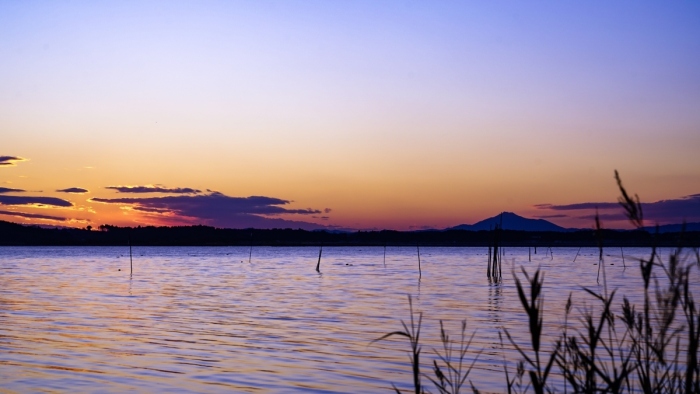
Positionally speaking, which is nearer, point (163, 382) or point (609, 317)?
point (609, 317)

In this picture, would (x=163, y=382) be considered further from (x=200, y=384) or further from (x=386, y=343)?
(x=386, y=343)

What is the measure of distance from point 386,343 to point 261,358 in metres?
3.03

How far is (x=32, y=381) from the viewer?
1270cm

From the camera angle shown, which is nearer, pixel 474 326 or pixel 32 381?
pixel 32 381

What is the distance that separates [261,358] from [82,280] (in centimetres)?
3453

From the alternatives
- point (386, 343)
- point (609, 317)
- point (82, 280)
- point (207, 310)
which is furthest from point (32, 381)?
point (82, 280)

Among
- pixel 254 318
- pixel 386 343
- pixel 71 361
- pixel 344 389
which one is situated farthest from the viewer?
pixel 254 318

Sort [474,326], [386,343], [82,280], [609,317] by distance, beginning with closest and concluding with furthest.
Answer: [609,317]
[386,343]
[474,326]
[82,280]

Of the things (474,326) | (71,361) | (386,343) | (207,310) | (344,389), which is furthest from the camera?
(207,310)

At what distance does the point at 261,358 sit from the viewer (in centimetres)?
Result: 1521

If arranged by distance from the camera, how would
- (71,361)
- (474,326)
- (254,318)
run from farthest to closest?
(254,318)
(474,326)
(71,361)

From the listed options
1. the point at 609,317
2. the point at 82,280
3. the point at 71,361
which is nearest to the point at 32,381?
the point at 71,361

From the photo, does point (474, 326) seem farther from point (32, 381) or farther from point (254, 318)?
point (32, 381)

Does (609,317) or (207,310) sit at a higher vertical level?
(609,317)
